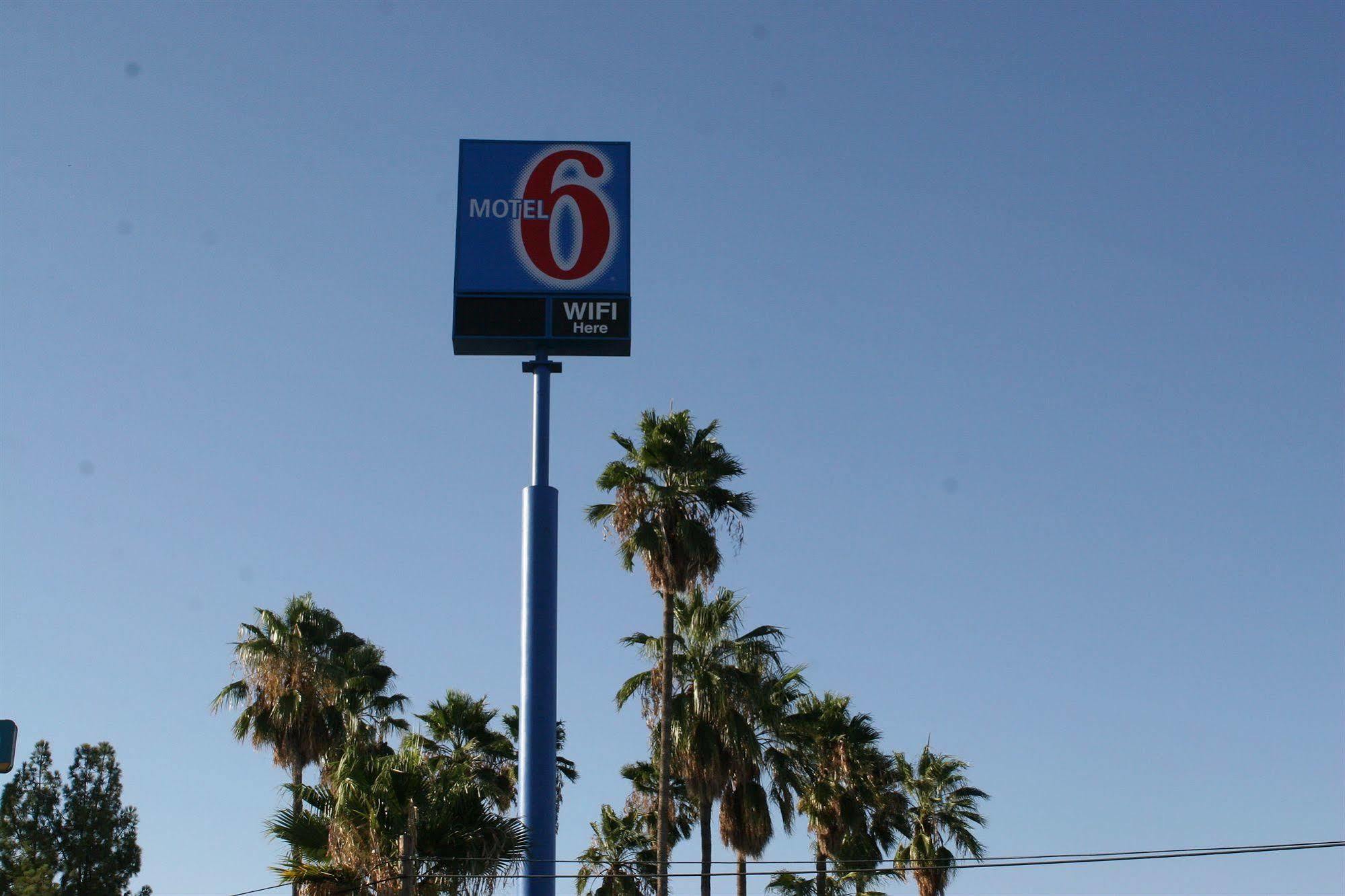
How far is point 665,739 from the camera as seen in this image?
3594 centimetres

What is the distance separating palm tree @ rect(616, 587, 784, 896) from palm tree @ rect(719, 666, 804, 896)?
0.20 metres

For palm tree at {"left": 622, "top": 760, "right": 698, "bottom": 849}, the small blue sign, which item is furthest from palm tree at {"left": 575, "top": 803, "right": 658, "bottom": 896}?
the small blue sign

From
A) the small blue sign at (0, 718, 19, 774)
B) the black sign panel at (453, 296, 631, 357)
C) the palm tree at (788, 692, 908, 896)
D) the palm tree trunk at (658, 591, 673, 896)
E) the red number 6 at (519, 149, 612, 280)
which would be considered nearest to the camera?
the small blue sign at (0, 718, 19, 774)

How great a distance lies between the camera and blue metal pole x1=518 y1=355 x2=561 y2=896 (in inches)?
949

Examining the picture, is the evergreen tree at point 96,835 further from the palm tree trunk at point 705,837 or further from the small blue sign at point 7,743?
the small blue sign at point 7,743

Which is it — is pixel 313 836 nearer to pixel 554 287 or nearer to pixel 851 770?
pixel 554 287

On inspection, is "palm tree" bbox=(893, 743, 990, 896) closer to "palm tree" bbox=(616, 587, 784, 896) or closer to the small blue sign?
"palm tree" bbox=(616, 587, 784, 896)

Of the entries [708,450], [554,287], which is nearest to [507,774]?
[708,450]

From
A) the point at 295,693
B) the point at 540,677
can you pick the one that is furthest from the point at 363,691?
the point at 540,677

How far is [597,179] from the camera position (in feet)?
93.0

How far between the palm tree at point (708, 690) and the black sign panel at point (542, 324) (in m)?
11.5

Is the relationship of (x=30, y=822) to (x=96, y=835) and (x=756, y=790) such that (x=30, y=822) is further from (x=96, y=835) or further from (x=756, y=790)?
(x=756, y=790)

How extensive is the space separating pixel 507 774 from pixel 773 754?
22.5 ft

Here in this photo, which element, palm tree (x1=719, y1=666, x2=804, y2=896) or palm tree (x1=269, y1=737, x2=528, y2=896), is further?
palm tree (x1=719, y1=666, x2=804, y2=896)
